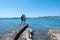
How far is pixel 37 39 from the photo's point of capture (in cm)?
1389

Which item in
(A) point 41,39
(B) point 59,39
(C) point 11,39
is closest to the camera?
(C) point 11,39

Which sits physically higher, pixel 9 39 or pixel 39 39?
pixel 9 39

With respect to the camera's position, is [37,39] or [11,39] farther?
[37,39]

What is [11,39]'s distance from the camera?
7.96m

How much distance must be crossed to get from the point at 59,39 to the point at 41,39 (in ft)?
10.2

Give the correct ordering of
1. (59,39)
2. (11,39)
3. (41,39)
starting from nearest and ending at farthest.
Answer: (11,39) < (59,39) < (41,39)

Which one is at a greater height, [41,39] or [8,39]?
[8,39]

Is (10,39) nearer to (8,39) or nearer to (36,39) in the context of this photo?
(8,39)

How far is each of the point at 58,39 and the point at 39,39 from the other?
10.4ft

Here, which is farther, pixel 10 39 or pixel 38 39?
pixel 38 39

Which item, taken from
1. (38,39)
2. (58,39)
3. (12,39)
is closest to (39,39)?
(38,39)

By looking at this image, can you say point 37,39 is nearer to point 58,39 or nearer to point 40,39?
point 40,39

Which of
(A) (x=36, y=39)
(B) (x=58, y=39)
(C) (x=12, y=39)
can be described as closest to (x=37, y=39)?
(A) (x=36, y=39)

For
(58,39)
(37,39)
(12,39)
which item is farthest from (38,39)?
(12,39)
